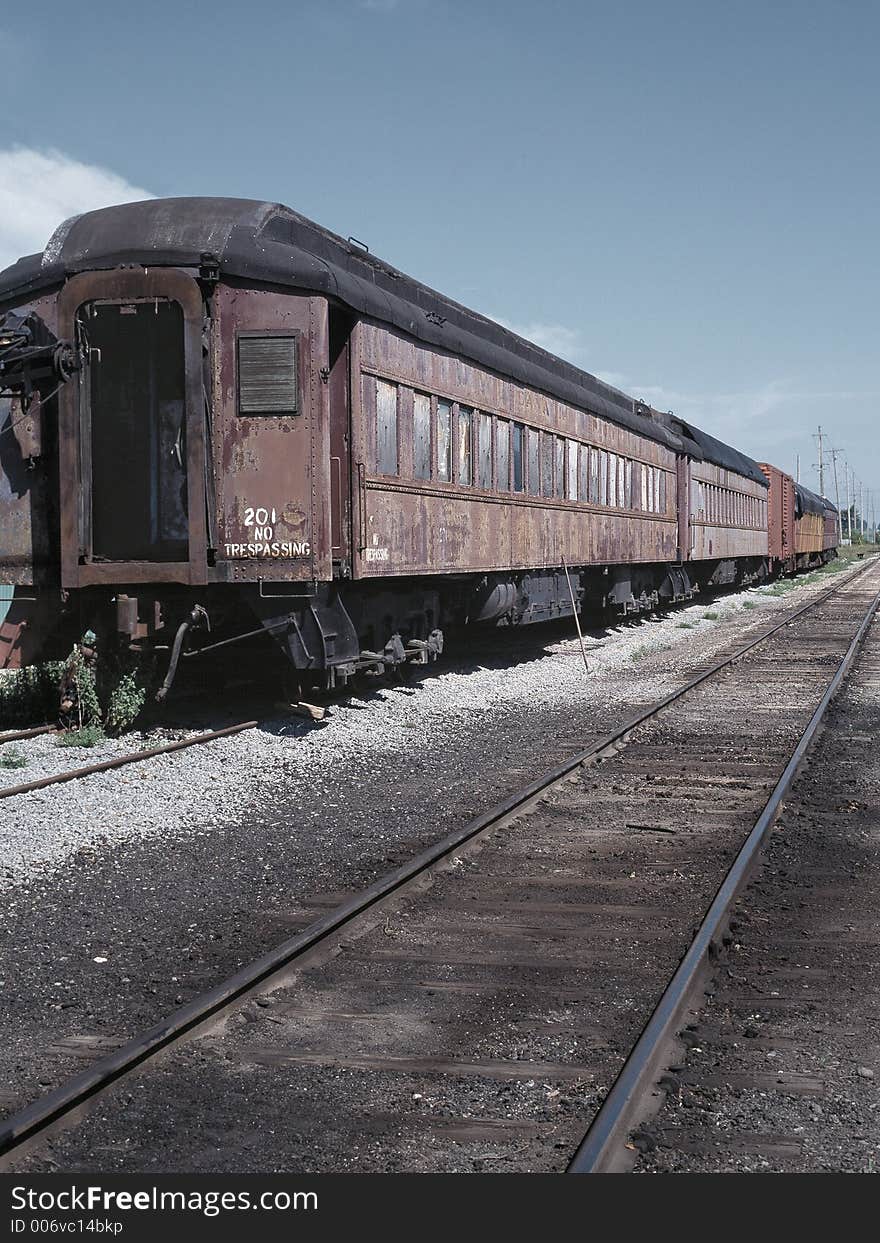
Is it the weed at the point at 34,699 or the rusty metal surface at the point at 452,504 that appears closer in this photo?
the rusty metal surface at the point at 452,504

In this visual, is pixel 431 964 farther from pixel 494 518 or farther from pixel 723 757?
pixel 494 518

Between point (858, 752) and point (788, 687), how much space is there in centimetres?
479

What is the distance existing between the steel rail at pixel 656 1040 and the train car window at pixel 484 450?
7683 mm

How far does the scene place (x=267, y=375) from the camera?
33.8 feet

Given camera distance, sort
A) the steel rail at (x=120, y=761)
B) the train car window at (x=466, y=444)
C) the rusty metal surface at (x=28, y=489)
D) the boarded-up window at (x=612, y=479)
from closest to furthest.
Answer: the steel rail at (x=120, y=761) < the rusty metal surface at (x=28, y=489) < the train car window at (x=466, y=444) < the boarded-up window at (x=612, y=479)

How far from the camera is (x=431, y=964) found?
17.0 ft

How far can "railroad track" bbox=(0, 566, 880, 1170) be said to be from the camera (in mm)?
3594

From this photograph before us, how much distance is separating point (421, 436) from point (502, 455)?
269cm

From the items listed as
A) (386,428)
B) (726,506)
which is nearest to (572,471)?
(386,428)

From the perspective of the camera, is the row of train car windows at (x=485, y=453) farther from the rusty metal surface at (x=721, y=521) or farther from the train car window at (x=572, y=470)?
the rusty metal surface at (x=721, y=521)

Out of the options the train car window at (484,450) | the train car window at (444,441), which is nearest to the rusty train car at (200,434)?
the train car window at (444,441)

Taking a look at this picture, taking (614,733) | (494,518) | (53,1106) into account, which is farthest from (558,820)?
(494,518)

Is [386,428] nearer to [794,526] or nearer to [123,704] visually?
[123,704]

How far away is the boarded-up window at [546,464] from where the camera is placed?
16.9 meters
